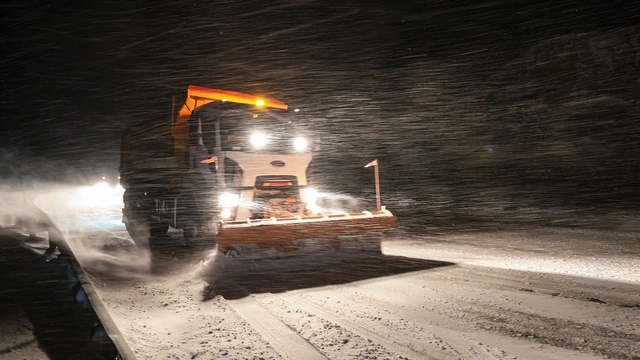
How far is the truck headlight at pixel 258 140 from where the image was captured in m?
8.30

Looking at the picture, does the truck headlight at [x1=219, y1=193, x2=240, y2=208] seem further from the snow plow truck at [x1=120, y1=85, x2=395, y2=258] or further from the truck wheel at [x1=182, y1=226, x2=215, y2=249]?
the truck wheel at [x1=182, y1=226, x2=215, y2=249]

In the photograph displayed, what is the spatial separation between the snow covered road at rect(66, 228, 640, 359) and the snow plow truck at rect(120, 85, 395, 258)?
0.58 m

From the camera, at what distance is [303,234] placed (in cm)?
736

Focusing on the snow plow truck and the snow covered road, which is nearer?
the snow covered road

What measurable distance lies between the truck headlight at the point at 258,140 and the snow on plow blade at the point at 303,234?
61.9 inches

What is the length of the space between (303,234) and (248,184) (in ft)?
4.58

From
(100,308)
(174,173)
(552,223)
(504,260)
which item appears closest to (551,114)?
(552,223)

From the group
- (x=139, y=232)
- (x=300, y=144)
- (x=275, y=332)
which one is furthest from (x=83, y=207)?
(x=275, y=332)

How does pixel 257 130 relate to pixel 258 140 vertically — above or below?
above

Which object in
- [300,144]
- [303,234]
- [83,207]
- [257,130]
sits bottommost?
[303,234]

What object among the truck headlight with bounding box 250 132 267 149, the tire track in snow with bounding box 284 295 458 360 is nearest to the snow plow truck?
the truck headlight with bounding box 250 132 267 149

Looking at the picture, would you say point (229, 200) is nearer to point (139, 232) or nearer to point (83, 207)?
point (139, 232)

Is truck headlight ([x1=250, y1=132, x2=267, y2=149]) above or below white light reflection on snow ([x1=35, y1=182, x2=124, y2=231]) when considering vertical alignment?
above

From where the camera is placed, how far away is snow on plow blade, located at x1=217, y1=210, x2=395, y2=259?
7.00 m
